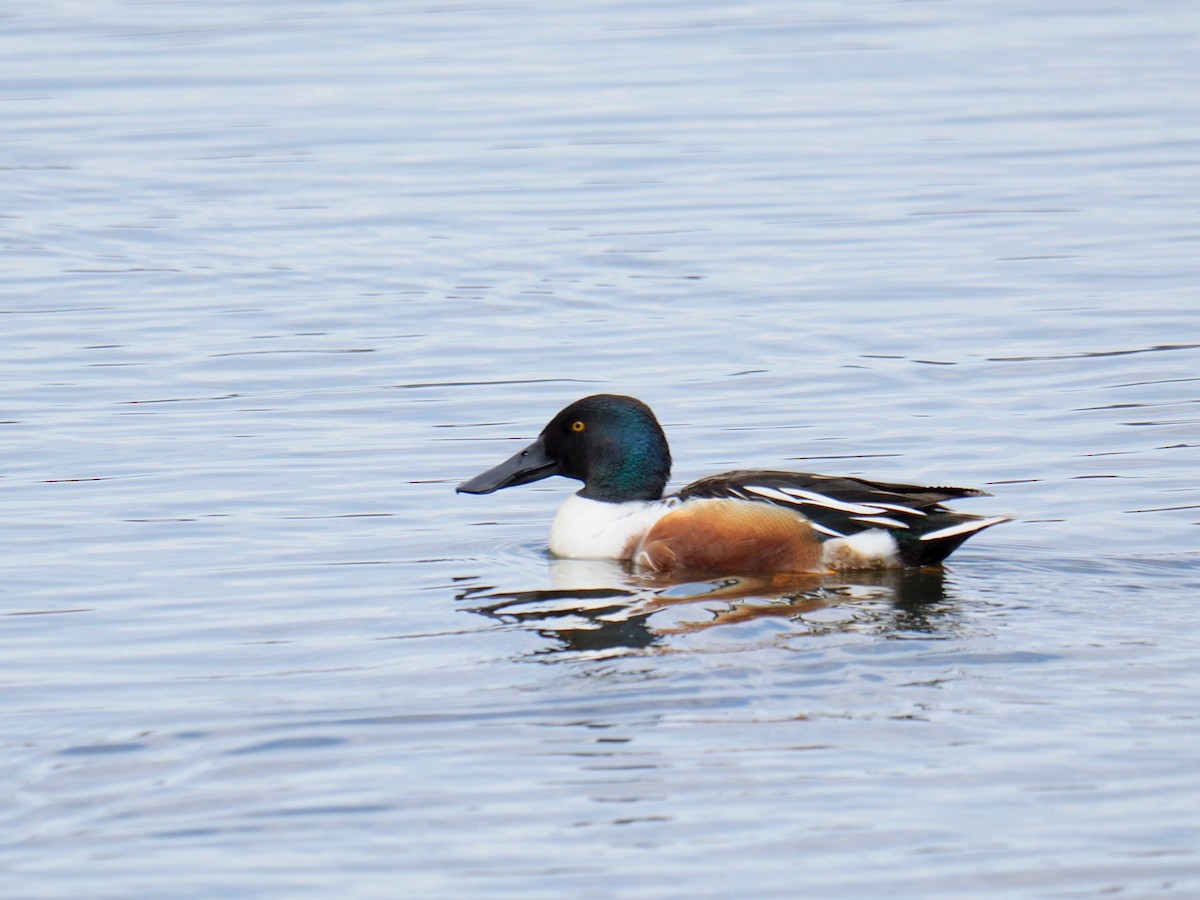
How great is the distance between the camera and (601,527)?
31.1ft

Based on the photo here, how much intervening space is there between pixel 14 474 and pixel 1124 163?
10.6m

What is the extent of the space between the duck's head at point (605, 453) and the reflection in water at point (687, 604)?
0.53 metres

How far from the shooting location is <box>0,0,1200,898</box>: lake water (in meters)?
6.05

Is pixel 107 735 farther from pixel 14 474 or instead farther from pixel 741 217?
pixel 741 217

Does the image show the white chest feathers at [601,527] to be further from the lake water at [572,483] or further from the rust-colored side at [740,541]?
the rust-colored side at [740,541]

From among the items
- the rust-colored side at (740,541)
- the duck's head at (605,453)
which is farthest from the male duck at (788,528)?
the duck's head at (605,453)

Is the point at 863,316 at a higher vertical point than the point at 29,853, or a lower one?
higher

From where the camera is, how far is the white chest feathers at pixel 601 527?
30.8 ft

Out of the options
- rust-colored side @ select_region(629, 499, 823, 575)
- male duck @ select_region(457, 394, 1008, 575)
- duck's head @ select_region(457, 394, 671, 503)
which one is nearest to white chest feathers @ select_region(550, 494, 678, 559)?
male duck @ select_region(457, 394, 1008, 575)

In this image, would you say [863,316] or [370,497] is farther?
[863,316]

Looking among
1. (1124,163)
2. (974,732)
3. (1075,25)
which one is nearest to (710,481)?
(974,732)

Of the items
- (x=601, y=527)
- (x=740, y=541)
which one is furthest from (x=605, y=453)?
(x=740, y=541)

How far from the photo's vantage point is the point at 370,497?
404 inches

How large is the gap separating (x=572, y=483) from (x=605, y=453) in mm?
1579
